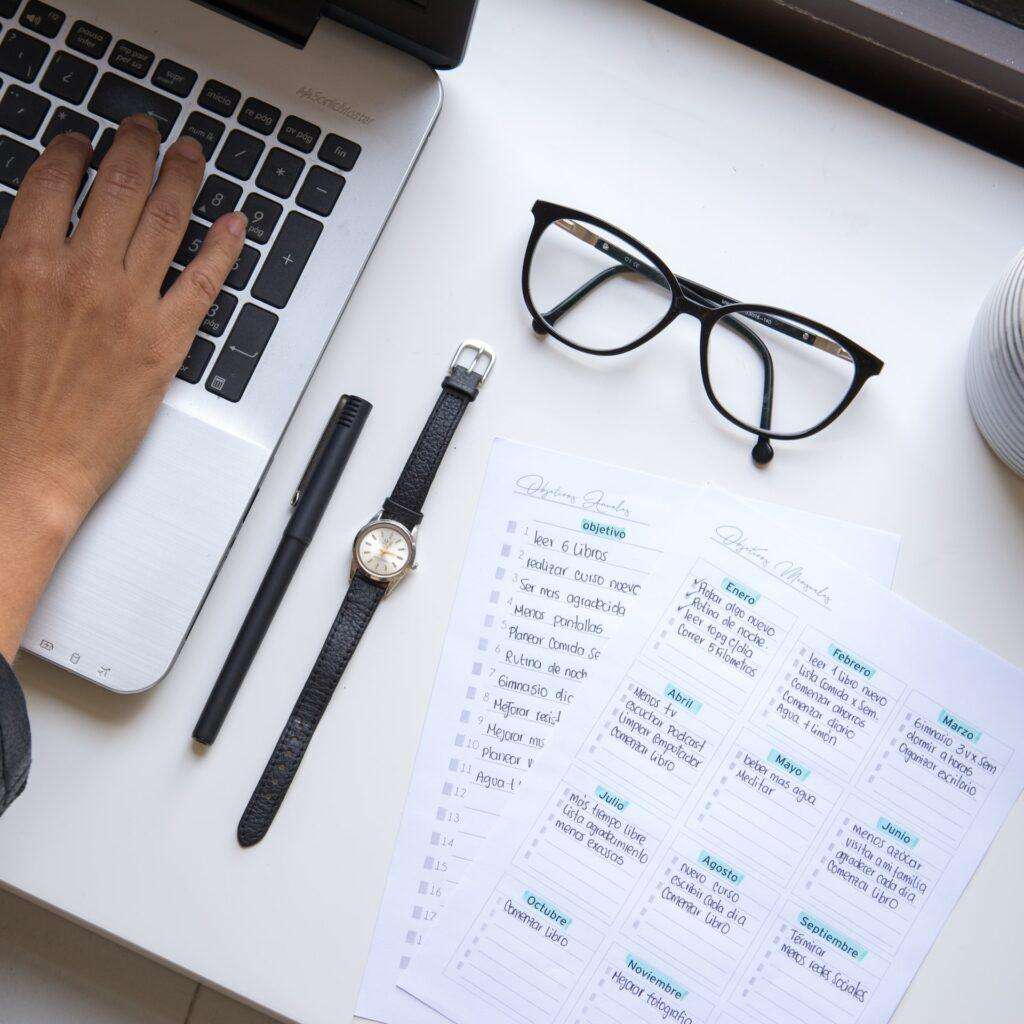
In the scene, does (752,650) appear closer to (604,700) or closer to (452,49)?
(604,700)

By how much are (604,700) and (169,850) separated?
0.25 m

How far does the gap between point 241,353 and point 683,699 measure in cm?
31

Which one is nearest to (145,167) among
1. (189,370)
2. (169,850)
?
(189,370)

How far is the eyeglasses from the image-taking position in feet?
1.98

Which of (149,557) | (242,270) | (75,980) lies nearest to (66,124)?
(242,270)

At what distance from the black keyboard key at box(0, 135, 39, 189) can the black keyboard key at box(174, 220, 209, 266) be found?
3.5 inches

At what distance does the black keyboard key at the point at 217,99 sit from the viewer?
562mm

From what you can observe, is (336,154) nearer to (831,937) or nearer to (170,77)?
(170,77)

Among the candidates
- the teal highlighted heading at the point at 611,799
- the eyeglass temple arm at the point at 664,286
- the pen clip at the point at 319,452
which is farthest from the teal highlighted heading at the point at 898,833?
the pen clip at the point at 319,452

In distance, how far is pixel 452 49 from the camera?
1.87ft

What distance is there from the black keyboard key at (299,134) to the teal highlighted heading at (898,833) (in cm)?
50

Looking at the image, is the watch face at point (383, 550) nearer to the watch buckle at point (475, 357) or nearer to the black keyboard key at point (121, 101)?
the watch buckle at point (475, 357)

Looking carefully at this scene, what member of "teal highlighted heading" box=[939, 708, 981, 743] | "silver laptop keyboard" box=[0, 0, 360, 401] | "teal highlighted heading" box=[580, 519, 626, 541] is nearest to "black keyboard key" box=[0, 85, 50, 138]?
"silver laptop keyboard" box=[0, 0, 360, 401]

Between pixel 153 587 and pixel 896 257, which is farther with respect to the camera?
pixel 896 257
